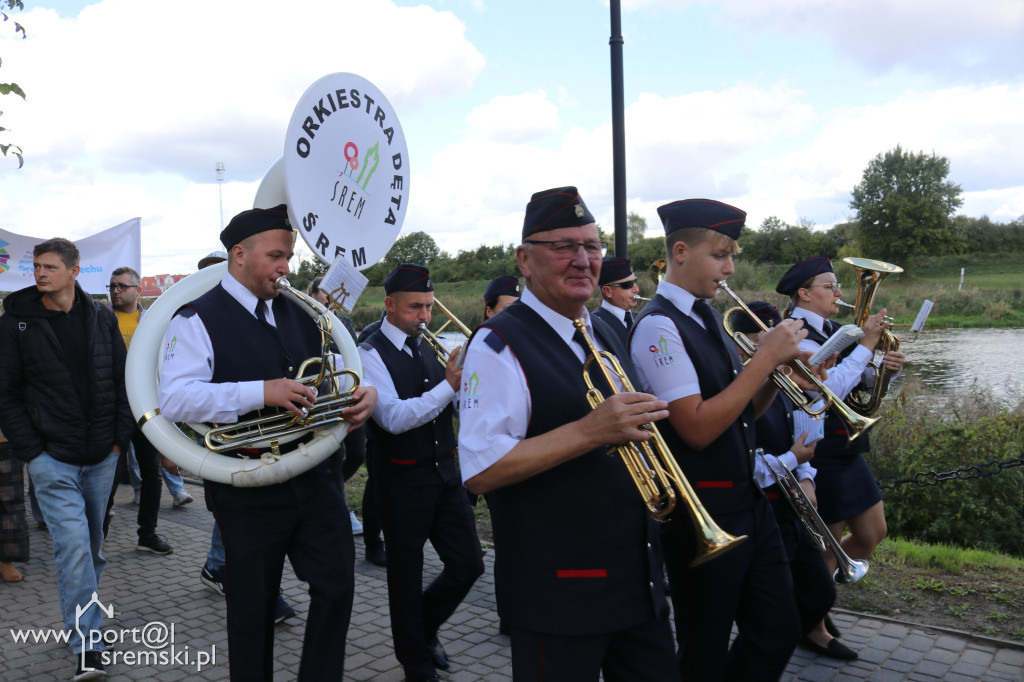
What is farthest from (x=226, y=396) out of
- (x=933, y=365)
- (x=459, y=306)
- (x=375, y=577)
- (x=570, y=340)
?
(x=459, y=306)

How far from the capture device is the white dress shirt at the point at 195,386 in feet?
9.82

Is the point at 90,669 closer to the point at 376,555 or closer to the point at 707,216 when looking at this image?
the point at 376,555

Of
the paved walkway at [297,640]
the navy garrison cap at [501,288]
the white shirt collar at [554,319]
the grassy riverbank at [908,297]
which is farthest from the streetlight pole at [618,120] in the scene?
the grassy riverbank at [908,297]

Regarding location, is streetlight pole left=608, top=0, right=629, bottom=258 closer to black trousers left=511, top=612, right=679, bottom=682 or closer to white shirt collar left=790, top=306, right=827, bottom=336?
white shirt collar left=790, top=306, right=827, bottom=336

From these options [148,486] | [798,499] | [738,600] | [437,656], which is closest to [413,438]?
[437,656]

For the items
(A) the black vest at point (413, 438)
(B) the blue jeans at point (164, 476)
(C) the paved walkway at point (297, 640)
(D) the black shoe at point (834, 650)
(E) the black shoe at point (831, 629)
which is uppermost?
(A) the black vest at point (413, 438)

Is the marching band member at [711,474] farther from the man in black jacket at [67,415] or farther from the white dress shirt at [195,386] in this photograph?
the man in black jacket at [67,415]

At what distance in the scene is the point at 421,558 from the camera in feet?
13.3

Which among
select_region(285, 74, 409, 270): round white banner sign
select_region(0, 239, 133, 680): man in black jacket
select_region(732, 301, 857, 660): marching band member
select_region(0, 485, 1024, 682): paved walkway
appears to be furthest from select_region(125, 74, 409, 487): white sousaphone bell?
select_region(732, 301, 857, 660): marching band member

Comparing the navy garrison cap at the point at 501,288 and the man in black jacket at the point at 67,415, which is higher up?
the navy garrison cap at the point at 501,288

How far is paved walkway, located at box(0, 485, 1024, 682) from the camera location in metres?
3.99

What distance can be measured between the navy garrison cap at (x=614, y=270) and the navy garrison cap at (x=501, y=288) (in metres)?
0.70

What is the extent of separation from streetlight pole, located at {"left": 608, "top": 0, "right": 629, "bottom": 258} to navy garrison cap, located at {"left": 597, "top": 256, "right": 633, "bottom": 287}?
1.31 feet

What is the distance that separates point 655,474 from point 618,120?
4.41 m
